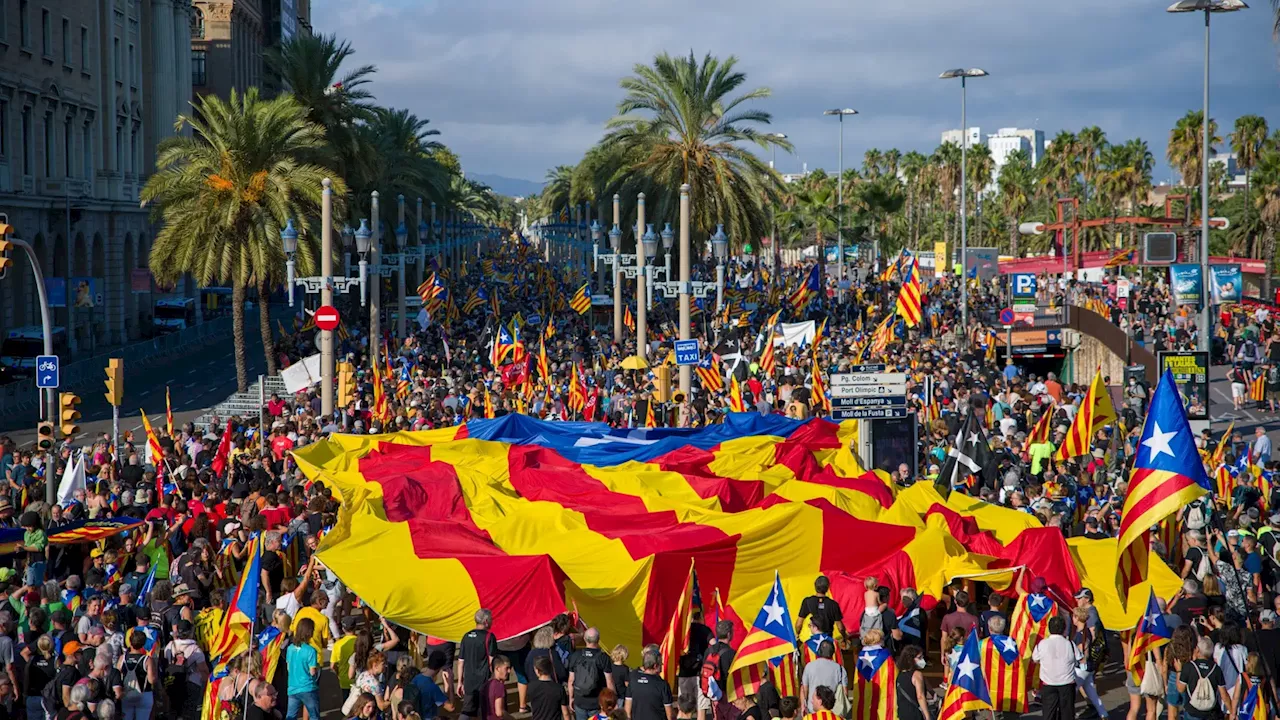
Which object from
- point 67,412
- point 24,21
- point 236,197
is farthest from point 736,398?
point 24,21

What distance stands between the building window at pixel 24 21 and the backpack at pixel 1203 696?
4679 cm

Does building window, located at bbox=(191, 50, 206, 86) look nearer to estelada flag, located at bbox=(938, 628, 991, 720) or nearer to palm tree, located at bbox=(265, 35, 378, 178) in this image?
palm tree, located at bbox=(265, 35, 378, 178)

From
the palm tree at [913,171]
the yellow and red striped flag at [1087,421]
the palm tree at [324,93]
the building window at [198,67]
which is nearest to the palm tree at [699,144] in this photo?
the palm tree at [324,93]

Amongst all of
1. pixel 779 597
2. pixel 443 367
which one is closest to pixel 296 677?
pixel 779 597

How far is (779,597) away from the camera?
1147 cm

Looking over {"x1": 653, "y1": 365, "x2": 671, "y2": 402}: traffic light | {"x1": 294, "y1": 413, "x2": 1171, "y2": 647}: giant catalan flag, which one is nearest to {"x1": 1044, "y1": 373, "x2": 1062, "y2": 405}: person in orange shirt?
{"x1": 653, "y1": 365, "x2": 671, "y2": 402}: traffic light

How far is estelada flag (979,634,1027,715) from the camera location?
11.8 meters

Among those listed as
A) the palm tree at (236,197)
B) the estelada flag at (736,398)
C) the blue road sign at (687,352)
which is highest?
the palm tree at (236,197)

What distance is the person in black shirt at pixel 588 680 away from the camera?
37.0 feet

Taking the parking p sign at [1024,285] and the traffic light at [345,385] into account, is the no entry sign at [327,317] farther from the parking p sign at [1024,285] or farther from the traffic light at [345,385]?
the parking p sign at [1024,285]

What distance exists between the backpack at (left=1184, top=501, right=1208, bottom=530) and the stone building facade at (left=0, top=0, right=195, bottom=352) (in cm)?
3995

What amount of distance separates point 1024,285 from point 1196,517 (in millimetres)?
32406

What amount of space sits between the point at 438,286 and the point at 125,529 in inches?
926

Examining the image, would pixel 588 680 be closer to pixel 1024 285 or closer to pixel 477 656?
pixel 477 656
